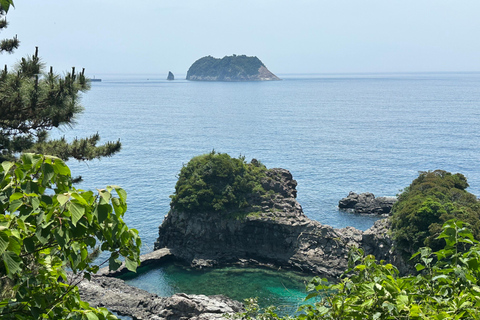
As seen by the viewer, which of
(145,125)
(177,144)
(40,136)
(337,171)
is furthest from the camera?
(145,125)

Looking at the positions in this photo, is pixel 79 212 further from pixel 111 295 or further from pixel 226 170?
pixel 226 170

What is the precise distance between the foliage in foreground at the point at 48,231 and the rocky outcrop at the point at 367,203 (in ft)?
227

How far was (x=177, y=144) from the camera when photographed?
369 feet

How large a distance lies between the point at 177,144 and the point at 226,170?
55398 mm

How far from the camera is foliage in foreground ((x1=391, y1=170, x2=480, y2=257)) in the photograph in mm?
40438

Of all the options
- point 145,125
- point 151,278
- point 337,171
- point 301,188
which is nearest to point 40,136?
point 151,278

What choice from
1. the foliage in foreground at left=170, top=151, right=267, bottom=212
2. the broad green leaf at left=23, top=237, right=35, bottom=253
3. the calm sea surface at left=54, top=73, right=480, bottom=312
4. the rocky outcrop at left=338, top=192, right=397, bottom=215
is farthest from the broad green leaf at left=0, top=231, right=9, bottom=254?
the rocky outcrop at left=338, top=192, right=397, bottom=215

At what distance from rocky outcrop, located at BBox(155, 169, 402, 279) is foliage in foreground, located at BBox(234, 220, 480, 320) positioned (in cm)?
4533

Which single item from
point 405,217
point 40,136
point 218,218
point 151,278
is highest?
point 40,136

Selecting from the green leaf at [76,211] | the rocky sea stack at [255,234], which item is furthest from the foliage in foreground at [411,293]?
the rocky sea stack at [255,234]

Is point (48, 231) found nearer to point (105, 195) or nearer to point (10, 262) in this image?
point (10, 262)

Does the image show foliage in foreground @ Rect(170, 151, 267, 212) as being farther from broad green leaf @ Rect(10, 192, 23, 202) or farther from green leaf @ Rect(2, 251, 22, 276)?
green leaf @ Rect(2, 251, 22, 276)

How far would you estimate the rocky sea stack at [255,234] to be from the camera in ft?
172

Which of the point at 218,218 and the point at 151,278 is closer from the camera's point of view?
the point at 151,278
